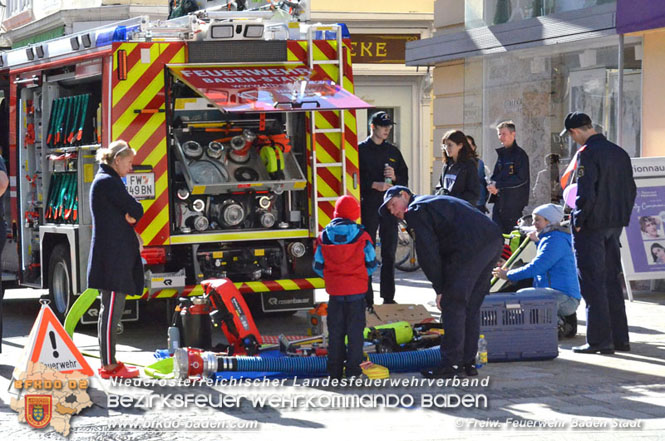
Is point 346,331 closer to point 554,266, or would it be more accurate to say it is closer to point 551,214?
point 554,266

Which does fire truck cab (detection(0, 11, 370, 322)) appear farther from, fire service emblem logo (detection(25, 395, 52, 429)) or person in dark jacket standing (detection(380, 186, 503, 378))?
fire service emblem logo (detection(25, 395, 52, 429))

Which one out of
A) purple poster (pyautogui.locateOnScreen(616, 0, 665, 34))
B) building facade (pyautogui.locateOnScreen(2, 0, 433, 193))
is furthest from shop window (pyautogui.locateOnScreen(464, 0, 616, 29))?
building facade (pyautogui.locateOnScreen(2, 0, 433, 193))

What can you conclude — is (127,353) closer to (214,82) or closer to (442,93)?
(214,82)

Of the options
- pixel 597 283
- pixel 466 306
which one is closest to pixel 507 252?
pixel 597 283

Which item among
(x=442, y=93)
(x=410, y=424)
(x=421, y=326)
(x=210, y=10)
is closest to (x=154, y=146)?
(x=210, y=10)

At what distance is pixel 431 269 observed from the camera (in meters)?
8.67

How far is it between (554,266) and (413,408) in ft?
10.3

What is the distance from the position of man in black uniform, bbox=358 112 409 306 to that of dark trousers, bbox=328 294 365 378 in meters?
3.50

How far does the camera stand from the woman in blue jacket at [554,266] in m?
10.6

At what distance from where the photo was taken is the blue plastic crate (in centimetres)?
963

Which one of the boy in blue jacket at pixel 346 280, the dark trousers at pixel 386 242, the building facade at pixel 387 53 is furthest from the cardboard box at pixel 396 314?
the building facade at pixel 387 53

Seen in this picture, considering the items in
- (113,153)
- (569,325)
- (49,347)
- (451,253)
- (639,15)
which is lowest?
(569,325)

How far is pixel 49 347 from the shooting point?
8297 millimetres

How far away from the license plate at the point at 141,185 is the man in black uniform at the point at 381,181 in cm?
218
